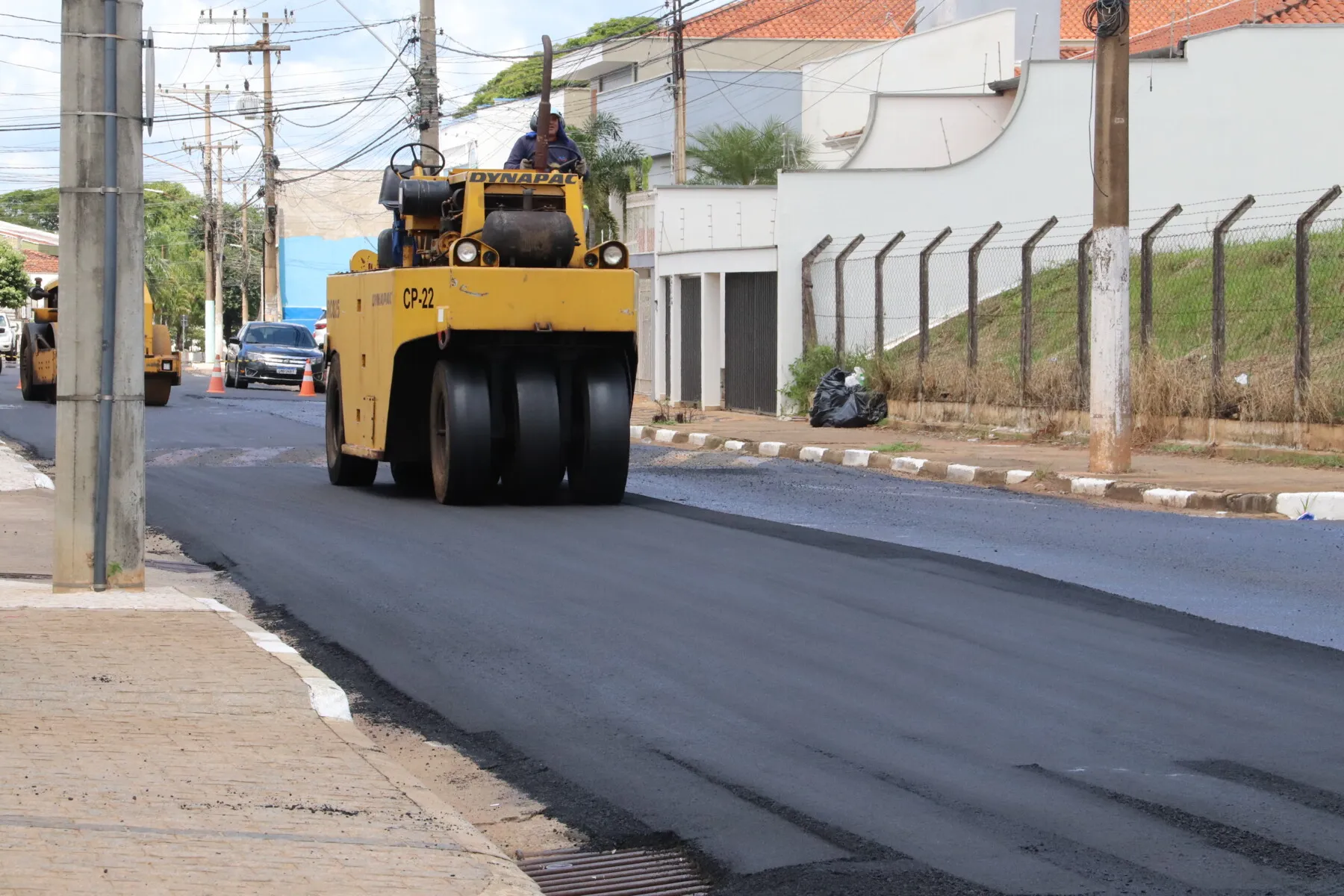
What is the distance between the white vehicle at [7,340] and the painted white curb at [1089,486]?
2302 inches

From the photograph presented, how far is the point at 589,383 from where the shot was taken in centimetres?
1458

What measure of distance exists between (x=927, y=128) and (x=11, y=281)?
64635 millimetres

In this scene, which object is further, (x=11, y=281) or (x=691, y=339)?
(x=11, y=281)

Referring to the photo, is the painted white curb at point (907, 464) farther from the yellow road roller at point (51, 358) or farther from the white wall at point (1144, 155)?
the yellow road roller at point (51, 358)

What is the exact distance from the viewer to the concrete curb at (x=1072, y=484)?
1416cm

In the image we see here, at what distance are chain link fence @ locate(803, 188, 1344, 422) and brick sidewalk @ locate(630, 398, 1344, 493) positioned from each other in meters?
0.90

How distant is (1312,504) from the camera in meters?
14.0

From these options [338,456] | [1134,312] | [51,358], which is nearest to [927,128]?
[1134,312]

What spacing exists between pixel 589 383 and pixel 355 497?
239 centimetres

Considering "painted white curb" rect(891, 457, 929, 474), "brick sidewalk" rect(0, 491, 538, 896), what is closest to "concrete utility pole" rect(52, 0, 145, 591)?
"brick sidewalk" rect(0, 491, 538, 896)

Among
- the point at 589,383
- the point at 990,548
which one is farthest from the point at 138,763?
the point at 589,383

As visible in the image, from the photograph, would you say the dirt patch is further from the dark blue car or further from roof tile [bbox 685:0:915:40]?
roof tile [bbox 685:0:915:40]

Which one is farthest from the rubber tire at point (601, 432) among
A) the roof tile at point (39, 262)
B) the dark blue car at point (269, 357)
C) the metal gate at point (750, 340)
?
the roof tile at point (39, 262)

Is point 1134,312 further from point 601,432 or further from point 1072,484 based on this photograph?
point 601,432
